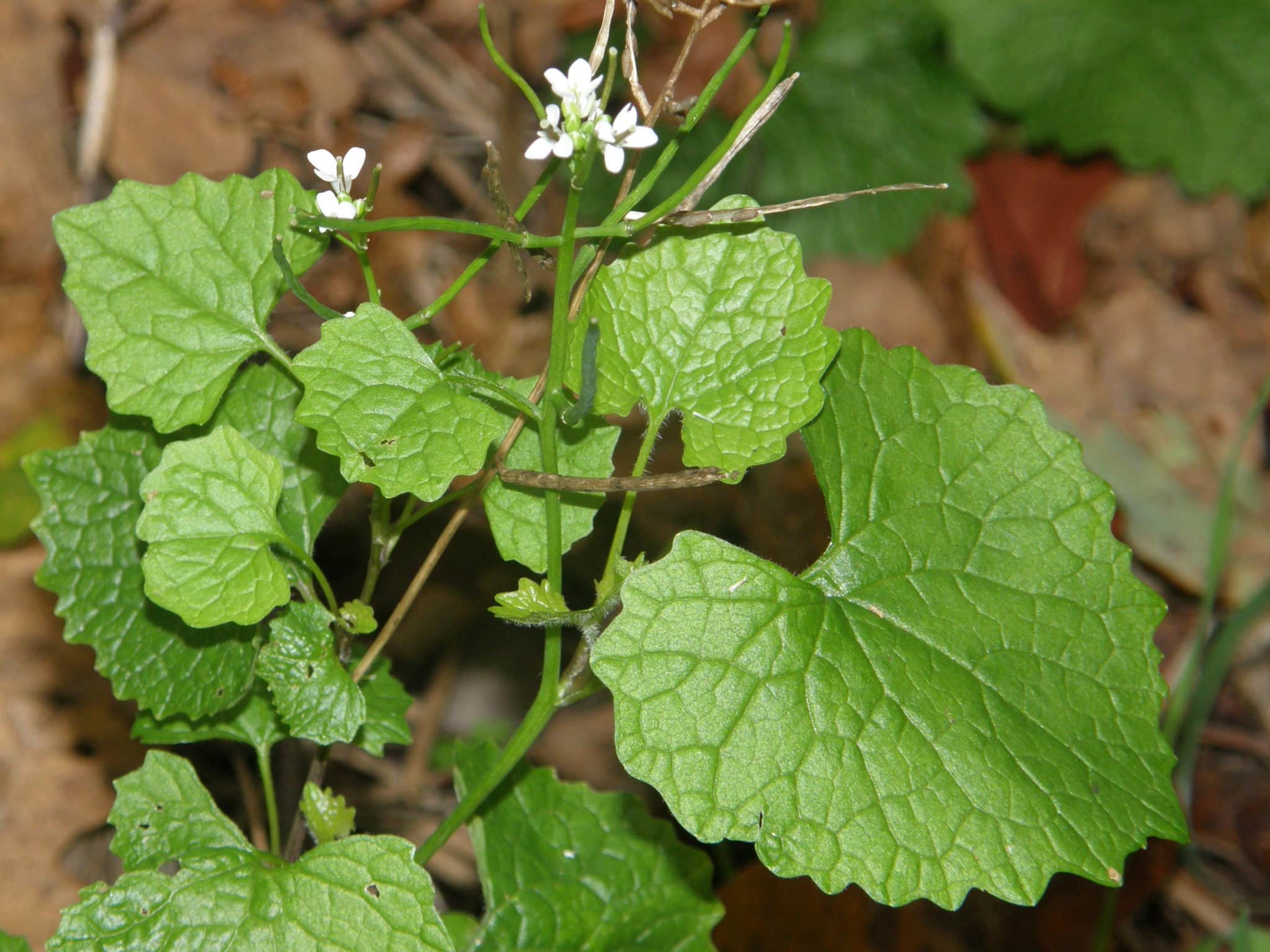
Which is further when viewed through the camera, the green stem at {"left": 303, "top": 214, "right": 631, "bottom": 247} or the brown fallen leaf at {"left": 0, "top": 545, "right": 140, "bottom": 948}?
the brown fallen leaf at {"left": 0, "top": 545, "right": 140, "bottom": 948}

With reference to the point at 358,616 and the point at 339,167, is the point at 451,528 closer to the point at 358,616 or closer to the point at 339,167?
the point at 358,616

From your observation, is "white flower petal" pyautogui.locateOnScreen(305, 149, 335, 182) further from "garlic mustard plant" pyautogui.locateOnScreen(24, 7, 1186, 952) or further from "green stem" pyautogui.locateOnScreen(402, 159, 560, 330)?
"green stem" pyautogui.locateOnScreen(402, 159, 560, 330)

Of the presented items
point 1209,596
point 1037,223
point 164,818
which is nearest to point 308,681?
point 164,818

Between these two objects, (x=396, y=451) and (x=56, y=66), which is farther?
(x=56, y=66)

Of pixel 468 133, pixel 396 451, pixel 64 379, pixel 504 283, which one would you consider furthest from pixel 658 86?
pixel 396 451

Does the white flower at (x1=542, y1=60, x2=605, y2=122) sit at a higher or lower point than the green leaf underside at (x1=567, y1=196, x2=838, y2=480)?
higher

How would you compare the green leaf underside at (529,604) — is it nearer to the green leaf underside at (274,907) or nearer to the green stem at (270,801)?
the green leaf underside at (274,907)

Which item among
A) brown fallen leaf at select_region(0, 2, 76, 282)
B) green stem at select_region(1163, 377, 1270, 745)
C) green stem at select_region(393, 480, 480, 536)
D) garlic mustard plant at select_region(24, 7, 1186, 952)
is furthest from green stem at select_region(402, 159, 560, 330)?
brown fallen leaf at select_region(0, 2, 76, 282)

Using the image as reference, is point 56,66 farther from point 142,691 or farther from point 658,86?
point 142,691
